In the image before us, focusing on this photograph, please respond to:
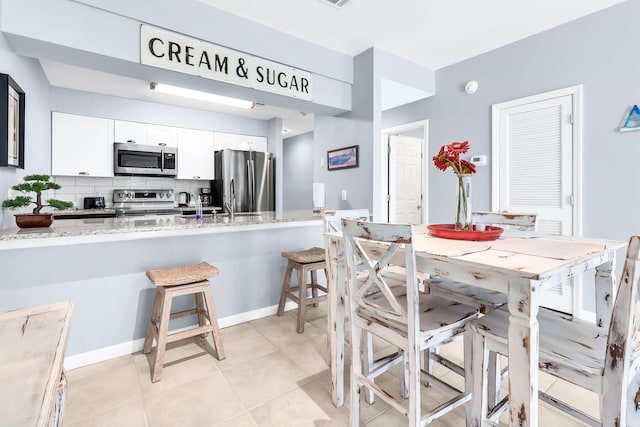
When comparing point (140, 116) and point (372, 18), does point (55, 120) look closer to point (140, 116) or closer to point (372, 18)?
point (140, 116)

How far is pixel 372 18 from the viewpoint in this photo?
2729 mm

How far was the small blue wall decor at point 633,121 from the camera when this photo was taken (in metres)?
2.43

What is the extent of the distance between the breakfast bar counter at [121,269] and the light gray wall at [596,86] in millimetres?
2503

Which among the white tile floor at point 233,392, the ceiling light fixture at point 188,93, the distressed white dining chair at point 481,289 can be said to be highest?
the ceiling light fixture at point 188,93

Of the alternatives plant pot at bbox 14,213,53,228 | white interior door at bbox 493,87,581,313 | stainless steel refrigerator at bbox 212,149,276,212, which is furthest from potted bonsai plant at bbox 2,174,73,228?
white interior door at bbox 493,87,581,313

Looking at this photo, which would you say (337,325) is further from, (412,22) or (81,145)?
(81,145)

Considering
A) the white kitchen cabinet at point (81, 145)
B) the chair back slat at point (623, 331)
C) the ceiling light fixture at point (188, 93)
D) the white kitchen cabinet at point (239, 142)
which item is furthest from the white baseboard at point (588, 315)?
the white kitchen cabinet at point (81, 145)

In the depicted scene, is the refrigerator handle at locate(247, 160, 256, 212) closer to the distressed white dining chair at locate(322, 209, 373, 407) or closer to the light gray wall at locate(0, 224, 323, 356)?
the light gray wall at locate(0, 224, 323, 356)

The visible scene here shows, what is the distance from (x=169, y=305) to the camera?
1.99 metres

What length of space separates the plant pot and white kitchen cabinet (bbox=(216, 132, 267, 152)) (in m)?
3.08

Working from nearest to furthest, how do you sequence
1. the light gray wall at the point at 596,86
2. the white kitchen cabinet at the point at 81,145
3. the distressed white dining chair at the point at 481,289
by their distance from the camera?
the distressed white dining chair at the point at 481,289
the light gray wall at the point at 596,86
the white kitchen cabinet at the point at 81,145

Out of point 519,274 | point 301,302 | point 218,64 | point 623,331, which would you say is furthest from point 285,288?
point 623,331

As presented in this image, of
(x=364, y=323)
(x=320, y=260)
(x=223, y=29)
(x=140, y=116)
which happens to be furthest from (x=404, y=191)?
(x=140, y=116)

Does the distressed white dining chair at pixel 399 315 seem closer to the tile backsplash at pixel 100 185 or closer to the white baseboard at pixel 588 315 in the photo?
the white baseboard at pixel 588 315
